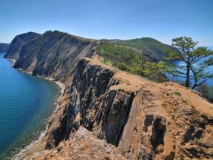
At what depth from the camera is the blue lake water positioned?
58250mm

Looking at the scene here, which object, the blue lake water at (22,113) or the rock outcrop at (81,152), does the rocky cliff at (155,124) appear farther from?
the blue lake water at (22,113)

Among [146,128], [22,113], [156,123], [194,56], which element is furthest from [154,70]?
A: [22,113]

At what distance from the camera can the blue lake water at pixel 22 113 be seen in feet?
191

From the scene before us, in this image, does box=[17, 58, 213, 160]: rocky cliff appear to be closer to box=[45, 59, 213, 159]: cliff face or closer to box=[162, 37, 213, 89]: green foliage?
box=[45, 59, 213, 159]: cliff face

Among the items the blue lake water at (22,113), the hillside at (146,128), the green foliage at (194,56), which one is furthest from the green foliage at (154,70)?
the blue lake water at (22,113)

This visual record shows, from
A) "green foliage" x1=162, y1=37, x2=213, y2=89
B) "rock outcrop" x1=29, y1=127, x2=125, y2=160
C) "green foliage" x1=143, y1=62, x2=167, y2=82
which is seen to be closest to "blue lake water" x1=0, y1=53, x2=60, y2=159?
"rock outcrop" x1=29, y1=127, x2=125, y2=160

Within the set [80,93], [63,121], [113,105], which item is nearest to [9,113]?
[63,121]

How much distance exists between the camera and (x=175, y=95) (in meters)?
23.6

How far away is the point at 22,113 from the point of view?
8044cm

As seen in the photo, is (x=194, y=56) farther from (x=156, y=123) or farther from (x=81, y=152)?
(x=81, y=152)

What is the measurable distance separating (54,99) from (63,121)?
1834 inches

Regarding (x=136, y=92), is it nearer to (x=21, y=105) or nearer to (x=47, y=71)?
(x=21, y=105)

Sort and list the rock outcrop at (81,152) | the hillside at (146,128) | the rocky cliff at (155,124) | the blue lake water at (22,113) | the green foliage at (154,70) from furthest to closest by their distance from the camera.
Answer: the blue lake water at (22,113), the green foliage at (154,70), the rock outcrop at (81,152), the hillside at (146,128), the rocky cliff at (155,124)

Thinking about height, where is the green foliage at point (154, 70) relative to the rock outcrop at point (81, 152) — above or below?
above
